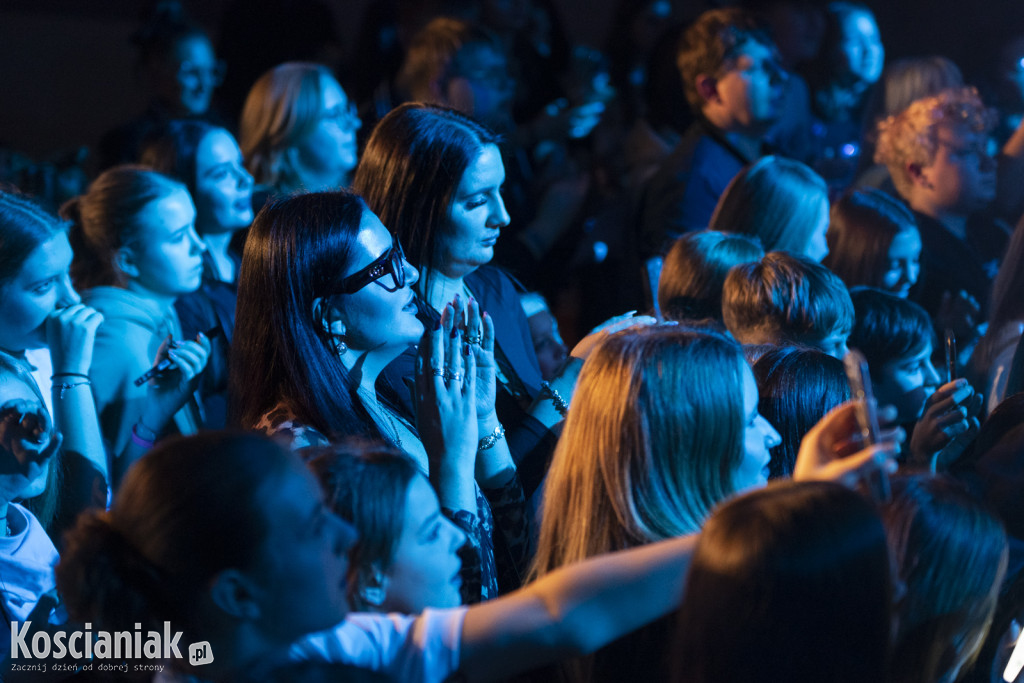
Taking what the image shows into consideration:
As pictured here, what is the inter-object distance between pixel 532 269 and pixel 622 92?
1.80 meters

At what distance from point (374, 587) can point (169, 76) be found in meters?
3.73

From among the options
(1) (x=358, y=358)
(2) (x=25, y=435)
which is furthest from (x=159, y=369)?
(1) (x=358, y=358)

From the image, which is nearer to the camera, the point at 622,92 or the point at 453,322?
the point at 453,322

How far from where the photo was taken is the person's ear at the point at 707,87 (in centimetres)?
398

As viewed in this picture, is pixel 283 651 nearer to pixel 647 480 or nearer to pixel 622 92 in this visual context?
pixel 647 480

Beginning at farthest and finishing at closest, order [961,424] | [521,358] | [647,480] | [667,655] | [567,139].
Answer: [567,139]
[521,358]
[961,424]
[647,480]
[667,655]

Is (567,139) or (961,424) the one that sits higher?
(567,139)

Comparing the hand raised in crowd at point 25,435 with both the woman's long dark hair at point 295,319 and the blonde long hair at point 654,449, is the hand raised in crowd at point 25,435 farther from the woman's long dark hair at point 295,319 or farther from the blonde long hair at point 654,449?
the blonde long hair at point 654,449

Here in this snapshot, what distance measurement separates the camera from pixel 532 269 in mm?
4285

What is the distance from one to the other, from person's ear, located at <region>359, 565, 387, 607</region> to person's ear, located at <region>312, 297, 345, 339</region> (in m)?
0.60

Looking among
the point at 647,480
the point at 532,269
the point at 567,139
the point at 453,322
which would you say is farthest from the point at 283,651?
the point at 567,139

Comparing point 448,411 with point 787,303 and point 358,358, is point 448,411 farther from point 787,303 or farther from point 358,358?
point 787,303

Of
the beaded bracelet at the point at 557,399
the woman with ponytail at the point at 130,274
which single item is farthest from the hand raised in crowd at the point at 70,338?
the beaded bracelet at the point at 557,399

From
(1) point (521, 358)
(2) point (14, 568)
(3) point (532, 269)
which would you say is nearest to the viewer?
(2) point (14, 568)
